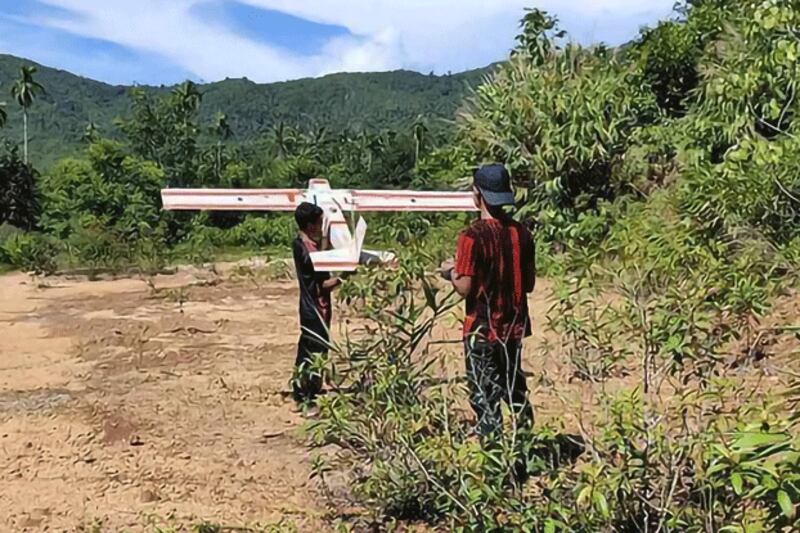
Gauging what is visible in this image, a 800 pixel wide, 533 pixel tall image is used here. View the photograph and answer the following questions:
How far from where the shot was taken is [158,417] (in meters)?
6.14

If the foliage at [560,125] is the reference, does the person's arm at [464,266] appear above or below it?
below

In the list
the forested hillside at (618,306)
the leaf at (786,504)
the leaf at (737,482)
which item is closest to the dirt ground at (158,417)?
the forested hillside at (618,306)

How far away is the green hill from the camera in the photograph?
470 ft

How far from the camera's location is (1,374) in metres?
7.63

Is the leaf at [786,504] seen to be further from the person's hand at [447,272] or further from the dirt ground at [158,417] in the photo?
the person's hand at [447,272]

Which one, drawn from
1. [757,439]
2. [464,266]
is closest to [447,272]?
[464,266]

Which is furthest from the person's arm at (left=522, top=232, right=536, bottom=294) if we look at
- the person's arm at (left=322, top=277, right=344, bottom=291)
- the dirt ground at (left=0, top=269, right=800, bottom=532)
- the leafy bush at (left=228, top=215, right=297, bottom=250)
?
the leafy bush at (left=228, top=215, right=297, bottom=250)

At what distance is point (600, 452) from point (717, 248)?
222cm

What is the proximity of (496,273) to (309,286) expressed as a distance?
2.05 meters

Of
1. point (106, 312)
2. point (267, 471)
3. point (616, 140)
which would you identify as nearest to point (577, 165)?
point (616, 140)

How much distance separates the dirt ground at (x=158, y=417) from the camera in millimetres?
4516

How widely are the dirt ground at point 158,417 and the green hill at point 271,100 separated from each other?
404ft

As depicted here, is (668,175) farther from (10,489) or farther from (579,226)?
(10,489)

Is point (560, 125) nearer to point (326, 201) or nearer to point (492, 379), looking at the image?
point (326, 201)
